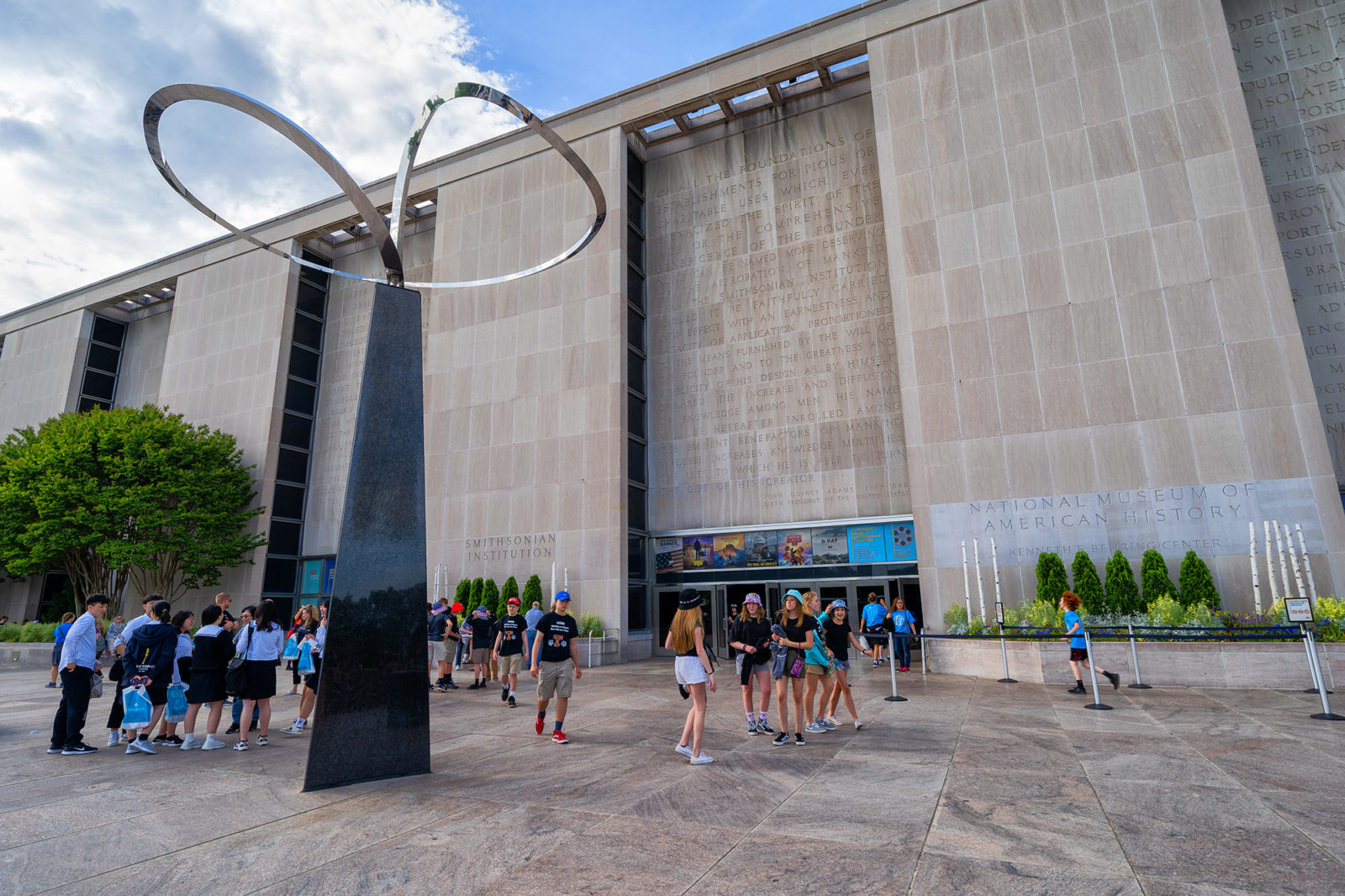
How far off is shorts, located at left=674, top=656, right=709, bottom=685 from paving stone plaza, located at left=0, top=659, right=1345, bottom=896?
2.90ft

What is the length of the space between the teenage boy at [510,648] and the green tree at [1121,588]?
13431 millimetres

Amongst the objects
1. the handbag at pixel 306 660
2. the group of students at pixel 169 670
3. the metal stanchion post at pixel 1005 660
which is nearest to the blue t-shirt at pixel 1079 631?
the metal stanchion post at pixel 1005 660

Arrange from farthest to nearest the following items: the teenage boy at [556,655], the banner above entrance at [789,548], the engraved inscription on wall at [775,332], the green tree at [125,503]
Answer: the green tree at [125,503], the engraved inscription on wall at [775,332], the banner above entrance at [789,548], the teenage boy at [556,655]

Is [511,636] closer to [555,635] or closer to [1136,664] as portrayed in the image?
[555,635]

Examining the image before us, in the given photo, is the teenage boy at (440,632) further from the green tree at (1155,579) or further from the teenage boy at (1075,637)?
the green tree at (1155,579)

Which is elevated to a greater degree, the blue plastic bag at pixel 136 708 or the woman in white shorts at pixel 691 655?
the woman in white shorts at pixel 691 655

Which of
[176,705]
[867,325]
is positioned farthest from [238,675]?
[867,325]

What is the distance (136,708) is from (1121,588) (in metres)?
18.6

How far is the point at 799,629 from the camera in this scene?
8617 mm

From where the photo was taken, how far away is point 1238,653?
12633 millimetres

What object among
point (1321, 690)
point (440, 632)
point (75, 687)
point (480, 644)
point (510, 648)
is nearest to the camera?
point (75, 687)

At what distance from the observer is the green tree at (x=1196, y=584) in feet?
50.4

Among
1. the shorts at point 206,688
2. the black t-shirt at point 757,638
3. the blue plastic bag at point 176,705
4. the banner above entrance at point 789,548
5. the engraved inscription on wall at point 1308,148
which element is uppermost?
the engraved inscription on wall at point 1308,148

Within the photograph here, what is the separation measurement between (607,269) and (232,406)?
19879 millimetres
